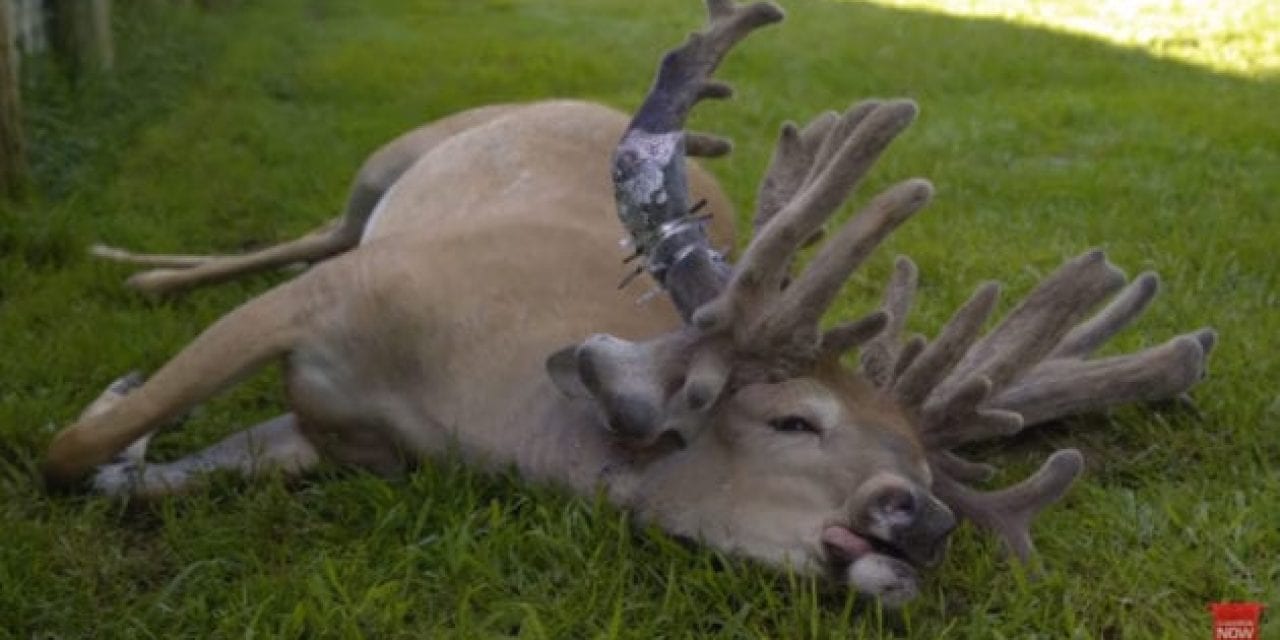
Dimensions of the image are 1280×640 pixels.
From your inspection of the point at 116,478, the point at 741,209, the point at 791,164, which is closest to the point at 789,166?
the point at 791,164

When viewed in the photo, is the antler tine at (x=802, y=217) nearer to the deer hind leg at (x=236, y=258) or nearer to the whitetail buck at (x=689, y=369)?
the whitetail buck at (x=689, y=369)

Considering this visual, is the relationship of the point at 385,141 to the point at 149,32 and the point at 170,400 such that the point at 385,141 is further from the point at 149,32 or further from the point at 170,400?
the point at 170,400

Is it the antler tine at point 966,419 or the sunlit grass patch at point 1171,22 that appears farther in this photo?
the sunlit grass patch at point 1171,22

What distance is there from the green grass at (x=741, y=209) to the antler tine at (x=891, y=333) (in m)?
0.40

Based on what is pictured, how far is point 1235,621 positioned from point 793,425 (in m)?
0.81

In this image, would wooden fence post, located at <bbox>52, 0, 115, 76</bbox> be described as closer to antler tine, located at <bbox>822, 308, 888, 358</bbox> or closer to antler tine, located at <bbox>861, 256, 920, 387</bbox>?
antler tine, located at <bbox>861, 256, 920, 387</bbox>

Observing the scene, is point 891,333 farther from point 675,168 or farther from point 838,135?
point 675,168

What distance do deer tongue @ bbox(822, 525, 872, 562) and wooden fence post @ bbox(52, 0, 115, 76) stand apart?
19.1 ft

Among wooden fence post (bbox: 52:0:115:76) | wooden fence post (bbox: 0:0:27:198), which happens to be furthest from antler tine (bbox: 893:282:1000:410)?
wooden fence post (bbox: 52:0:115:76)

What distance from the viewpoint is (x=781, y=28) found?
1022 centimetres

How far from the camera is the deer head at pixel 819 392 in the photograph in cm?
256

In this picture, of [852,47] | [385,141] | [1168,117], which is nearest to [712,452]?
[385,141]

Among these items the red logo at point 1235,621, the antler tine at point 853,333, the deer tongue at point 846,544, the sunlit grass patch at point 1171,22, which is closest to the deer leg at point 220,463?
the antler tine at point 853,333

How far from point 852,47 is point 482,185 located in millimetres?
5636
